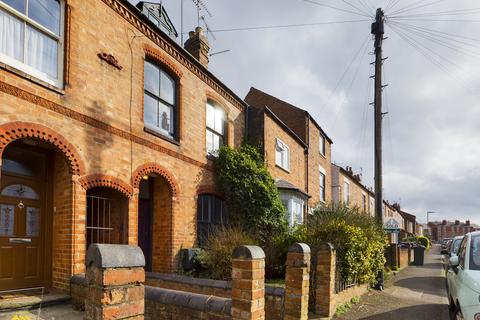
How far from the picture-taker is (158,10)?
11688mm

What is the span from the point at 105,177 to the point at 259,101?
15.5 metres

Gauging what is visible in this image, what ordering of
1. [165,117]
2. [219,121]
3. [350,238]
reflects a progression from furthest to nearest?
[219,121] < [165,117] < [350,238]

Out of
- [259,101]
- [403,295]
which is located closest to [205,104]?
[403,295]

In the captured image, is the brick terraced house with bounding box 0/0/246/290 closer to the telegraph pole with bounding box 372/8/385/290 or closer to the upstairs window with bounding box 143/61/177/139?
the upstairs window with bounding box 143/61/177/139

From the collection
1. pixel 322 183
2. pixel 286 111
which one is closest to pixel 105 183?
pixel 286 111

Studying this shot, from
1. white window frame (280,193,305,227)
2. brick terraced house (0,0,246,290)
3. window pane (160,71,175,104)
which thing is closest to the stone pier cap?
brick terraced house (0,0,246,290)

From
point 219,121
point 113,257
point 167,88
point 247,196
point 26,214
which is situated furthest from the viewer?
point 219,121

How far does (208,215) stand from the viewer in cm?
1138

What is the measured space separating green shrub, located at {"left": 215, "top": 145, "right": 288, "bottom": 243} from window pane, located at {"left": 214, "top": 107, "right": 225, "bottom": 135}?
82 cm

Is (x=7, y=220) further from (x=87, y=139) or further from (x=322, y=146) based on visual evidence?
(x=322, y=146)

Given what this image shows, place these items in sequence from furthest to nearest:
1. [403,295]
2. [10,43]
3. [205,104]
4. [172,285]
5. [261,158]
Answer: [261,158]
[205,104]
[403,295]
[172,285]
[10,43]

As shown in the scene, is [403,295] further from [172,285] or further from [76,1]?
[76,1]

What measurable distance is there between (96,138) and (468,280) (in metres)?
6.82

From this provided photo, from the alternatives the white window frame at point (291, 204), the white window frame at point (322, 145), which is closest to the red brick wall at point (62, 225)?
the white window frame at point (291, 204)
